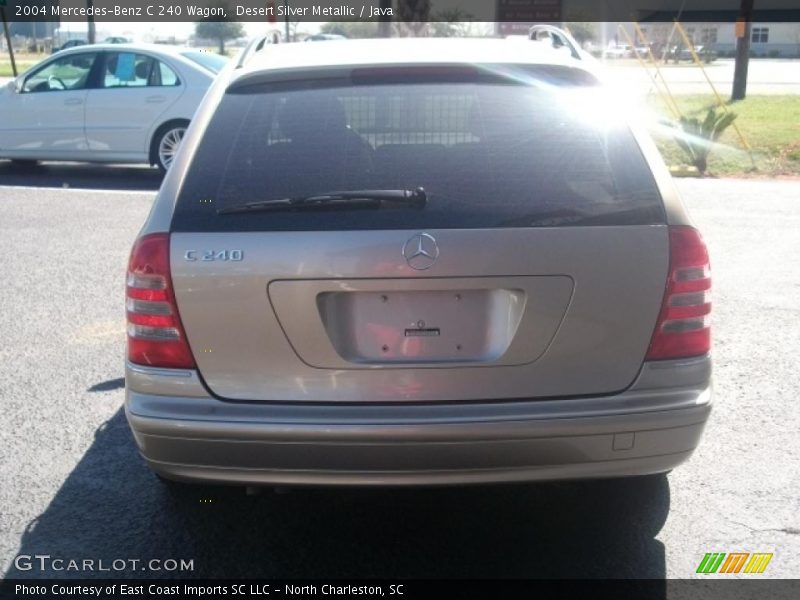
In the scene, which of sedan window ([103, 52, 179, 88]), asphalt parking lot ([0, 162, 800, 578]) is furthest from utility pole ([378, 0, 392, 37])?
asphalt parking lot ([0, 162, 800, 578])

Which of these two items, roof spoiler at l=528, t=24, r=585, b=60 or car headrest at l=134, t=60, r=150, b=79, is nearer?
roof spoiler at l=528, t=24, r=585, b=60

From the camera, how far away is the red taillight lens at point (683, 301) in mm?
3229

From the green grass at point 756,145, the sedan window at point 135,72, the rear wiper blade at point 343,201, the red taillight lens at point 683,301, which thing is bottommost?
the green grass at point 756,145

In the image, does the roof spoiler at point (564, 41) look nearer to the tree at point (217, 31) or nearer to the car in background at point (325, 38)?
the car in background at point (325, 38)

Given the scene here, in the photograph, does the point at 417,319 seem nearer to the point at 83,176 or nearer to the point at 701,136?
the point at 83,176

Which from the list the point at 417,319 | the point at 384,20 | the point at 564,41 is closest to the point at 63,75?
the point at 384,20

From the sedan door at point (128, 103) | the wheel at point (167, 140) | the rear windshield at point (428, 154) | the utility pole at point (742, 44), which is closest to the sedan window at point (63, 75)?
the sedan door at point (128, 103)

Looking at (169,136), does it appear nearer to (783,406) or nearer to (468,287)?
(783,406)

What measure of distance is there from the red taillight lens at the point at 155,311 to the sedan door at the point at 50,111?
1025 centimetres

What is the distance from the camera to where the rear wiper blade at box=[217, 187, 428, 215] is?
10.3 feet

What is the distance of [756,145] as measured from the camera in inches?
624

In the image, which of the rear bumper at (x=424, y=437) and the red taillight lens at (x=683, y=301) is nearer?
the rear bumper at (x=424, y=437)
